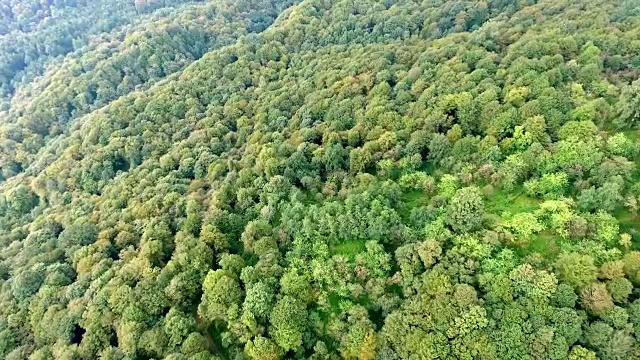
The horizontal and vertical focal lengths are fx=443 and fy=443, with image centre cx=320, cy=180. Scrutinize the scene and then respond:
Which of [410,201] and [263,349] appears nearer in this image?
[263,349]

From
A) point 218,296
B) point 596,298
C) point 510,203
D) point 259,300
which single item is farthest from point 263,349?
point 510,203

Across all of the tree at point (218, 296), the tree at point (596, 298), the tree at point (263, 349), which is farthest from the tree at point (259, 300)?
the tree at point (596, 298)

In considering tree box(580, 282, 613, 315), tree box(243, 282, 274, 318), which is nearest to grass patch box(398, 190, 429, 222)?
tree box(243, 282, 274, 318)

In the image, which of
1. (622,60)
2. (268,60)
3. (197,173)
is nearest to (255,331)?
(197,173)

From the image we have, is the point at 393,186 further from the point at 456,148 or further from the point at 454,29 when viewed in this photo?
the point at 454,29

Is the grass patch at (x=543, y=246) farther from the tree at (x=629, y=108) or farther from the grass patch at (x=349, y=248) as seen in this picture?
the tree at (x=629, y=108)

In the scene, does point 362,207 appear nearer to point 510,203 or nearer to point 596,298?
point 510,203
